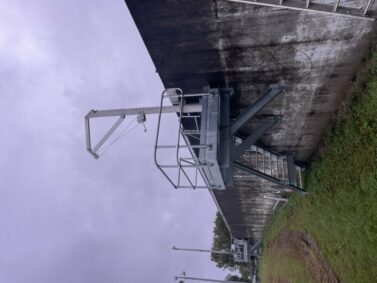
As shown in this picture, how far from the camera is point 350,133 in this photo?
7.29 metres

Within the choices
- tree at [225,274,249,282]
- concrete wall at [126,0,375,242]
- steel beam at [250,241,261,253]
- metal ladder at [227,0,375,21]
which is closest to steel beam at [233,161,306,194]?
concrete wall at [126,0,375,242]

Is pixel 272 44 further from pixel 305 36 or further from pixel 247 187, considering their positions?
pixel 247 187

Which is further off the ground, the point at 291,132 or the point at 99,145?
the point at 291,132

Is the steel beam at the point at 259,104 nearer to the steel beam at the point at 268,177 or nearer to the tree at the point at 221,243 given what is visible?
the steel beam at the point at 268,177

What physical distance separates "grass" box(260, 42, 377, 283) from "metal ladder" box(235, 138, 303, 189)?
65cm

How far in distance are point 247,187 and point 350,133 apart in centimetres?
638

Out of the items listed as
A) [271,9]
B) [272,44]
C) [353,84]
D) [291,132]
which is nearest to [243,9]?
[271,9]

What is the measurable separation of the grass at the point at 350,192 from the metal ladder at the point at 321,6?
100 centimetres

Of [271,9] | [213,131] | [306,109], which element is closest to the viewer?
[271,9]

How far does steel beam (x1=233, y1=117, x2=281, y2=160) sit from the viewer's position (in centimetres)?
723

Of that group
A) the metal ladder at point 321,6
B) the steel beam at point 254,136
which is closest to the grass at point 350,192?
the metal ladder at point 321,6

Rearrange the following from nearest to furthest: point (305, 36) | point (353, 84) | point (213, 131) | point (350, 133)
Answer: point (305, 36) < point (213, 131) < point (353, 84) < point (350, 133)

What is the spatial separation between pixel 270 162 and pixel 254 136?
286 centimetres

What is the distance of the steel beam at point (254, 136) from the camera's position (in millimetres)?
7234
